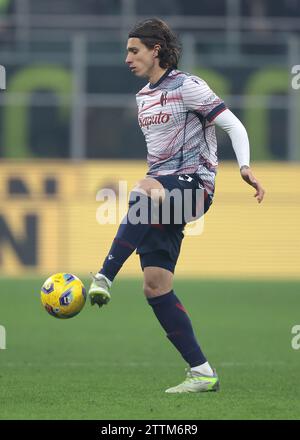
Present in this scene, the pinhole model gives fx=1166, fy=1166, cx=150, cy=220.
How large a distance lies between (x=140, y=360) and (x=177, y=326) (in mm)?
2516

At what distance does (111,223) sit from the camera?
75.5ft

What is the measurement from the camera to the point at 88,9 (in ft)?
82.9

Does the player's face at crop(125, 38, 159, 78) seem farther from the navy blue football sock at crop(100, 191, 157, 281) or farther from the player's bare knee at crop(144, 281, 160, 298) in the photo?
the player's bare knee at crop(144, 281, 160, 298)

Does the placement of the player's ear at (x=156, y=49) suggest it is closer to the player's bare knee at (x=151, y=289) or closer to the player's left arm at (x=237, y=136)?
the player's left arm at (x=237, y=136)

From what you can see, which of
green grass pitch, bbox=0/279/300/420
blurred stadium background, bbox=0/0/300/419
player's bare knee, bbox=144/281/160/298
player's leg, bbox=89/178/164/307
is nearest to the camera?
green grass pitch, bbox=0/279/300/420

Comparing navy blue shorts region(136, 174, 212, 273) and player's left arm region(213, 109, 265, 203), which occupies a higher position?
player's left arm region(213, 109, 265, 203)

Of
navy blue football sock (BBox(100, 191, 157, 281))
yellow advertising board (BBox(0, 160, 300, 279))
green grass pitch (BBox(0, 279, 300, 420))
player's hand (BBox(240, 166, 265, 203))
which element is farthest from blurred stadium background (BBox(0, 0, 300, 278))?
player's hand (BBox(240, 166, 265, 203))

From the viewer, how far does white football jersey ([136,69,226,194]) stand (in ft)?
23.4

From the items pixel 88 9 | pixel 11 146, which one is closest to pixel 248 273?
pixel 11 146

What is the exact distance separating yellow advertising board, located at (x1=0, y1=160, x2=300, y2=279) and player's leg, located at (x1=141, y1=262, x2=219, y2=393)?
14.5 metres

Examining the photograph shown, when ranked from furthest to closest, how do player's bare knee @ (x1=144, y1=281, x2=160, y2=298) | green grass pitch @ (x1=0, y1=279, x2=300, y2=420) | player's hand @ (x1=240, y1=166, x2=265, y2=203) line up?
player's bare knee @ (x1=144, y1=281, x2=160, y2=298)
player's hand @ (x1=240, y1=166, x2=265, y2=203)
green grass pitch @ (x1=0, y1=279, x2=300, y2=420)

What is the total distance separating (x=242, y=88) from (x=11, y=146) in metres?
4.87

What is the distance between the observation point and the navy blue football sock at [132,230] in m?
6.94
